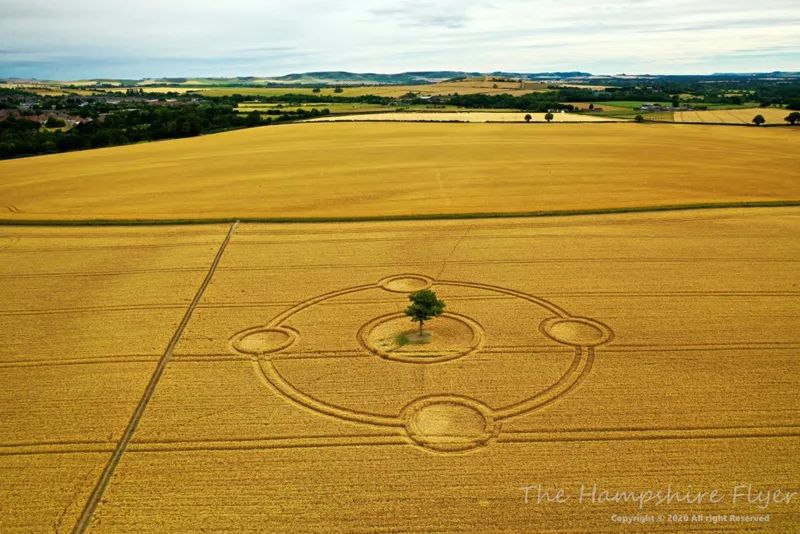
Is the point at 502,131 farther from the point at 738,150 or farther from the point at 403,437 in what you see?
the point at 403,437

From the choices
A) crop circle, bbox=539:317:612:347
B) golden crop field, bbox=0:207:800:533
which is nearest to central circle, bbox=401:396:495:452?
golden crop field, bbox=0:207:800:533

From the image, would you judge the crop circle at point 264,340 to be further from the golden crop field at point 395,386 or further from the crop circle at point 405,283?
the crop circle at point 405,283

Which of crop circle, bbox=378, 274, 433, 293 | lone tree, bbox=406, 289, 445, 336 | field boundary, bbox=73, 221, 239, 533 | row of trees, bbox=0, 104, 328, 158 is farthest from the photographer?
row of trees, bbox=0, 104, 328, 158

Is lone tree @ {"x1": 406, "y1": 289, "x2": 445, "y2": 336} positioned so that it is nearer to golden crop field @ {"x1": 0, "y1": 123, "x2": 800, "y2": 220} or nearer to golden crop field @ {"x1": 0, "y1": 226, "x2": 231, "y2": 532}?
golden crop field @ {"x1": 0, "y1": 226, "x2": 231, "y2": 532}

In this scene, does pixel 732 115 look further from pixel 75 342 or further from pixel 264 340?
pixel 75 342

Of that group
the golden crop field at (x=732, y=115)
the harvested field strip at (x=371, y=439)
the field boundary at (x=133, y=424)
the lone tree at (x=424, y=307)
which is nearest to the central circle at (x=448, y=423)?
the harvested field strip at (x=371, y=439)

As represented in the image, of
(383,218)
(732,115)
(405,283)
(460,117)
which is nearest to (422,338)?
(405,283)

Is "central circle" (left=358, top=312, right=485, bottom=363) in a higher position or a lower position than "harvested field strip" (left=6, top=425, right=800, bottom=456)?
higher
